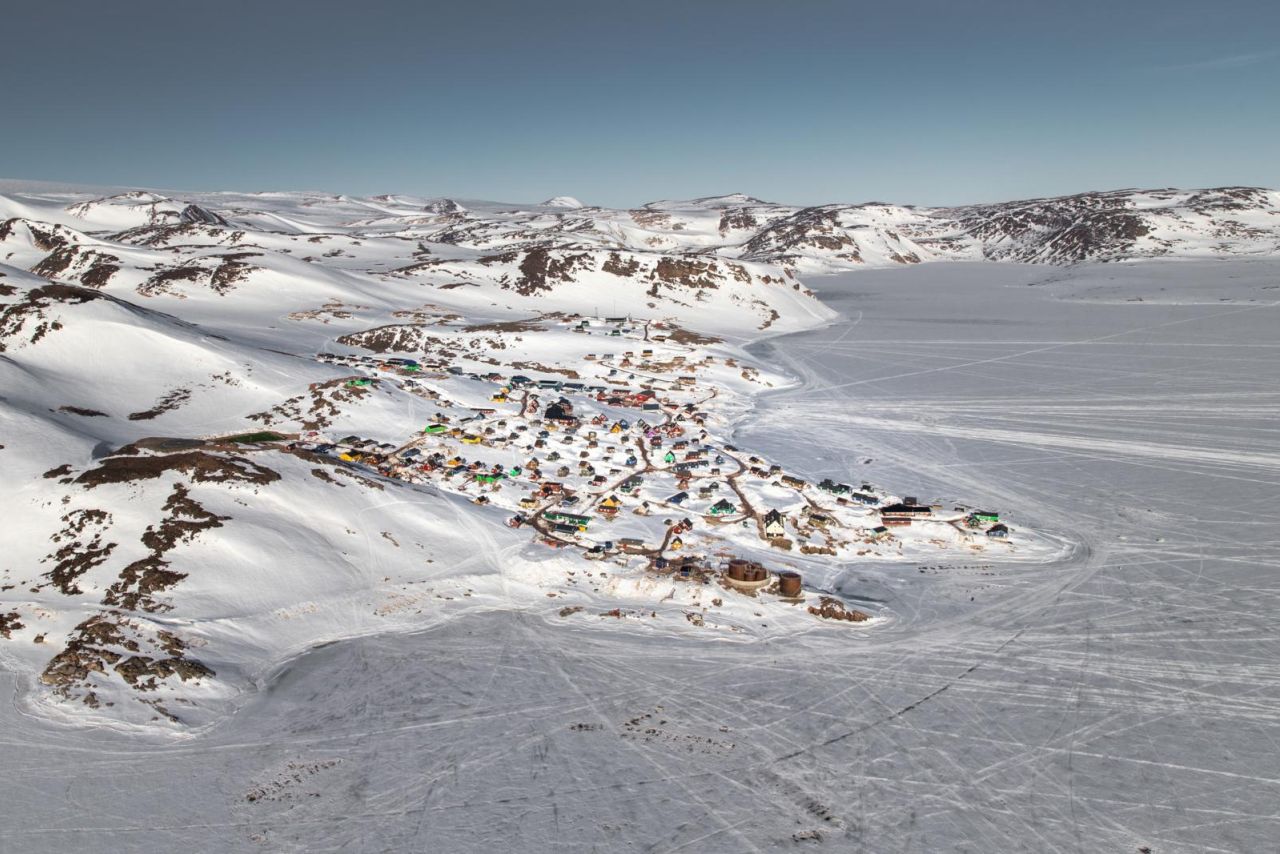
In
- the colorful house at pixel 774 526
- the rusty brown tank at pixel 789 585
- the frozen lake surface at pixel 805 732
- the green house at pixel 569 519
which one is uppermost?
the green house at pixel 569 519

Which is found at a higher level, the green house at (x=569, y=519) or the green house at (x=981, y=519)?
the green house at (x=569, y=519)

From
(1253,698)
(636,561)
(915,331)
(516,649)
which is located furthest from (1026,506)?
(915,331)

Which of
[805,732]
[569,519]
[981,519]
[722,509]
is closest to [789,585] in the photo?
[722,509]

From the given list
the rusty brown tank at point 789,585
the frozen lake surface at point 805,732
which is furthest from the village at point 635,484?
the frozen lake surface at point 805,732

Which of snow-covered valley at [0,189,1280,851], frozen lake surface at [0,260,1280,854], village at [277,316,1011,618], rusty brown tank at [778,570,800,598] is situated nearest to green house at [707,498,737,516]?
village at [277,316,1011,618]

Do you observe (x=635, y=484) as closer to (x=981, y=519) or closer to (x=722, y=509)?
(x=722, y=509)

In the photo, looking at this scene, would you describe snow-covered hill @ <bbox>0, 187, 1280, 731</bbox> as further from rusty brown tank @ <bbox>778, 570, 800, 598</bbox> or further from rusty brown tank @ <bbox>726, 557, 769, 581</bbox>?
rusty brown tank @ <bbox>778, 570, 800, 598</bbox>

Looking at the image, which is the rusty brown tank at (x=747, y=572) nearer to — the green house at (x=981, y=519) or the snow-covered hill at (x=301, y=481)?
the snow-covered hill at (x=301, y=481)

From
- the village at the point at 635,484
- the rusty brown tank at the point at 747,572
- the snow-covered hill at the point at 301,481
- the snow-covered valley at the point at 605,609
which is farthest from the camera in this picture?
the village at the point at 635,484
